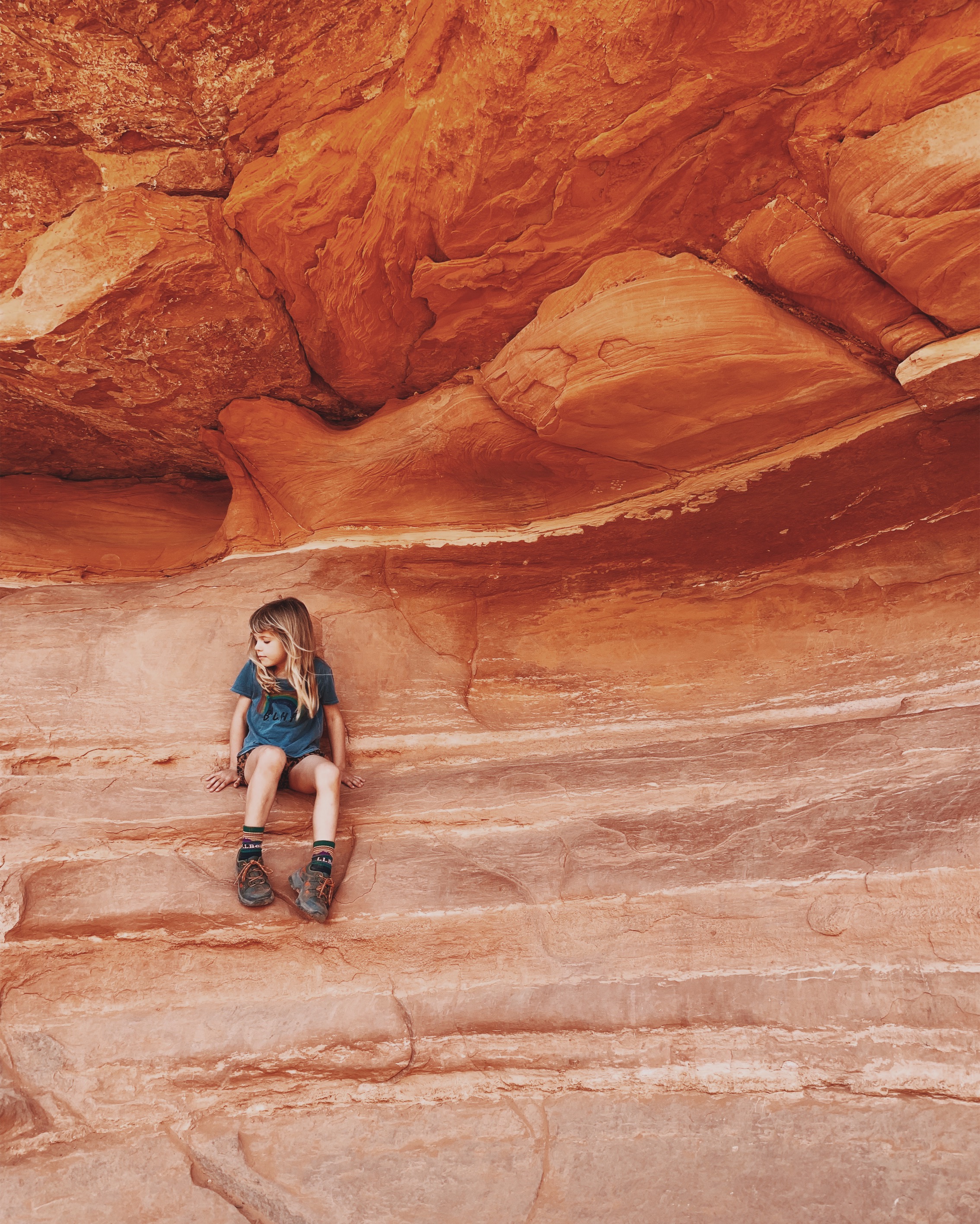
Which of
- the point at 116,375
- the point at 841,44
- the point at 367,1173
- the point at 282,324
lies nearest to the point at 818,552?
the point at 841,44

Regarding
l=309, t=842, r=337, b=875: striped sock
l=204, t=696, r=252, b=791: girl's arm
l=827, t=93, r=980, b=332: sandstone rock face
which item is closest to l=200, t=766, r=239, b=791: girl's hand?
l=204, t=696, r=252, b=791: girl's arm

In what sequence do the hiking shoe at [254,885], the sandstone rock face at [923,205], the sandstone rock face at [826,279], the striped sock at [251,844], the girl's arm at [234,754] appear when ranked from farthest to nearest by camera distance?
the girl's arm at [234,754]
the sandstone rock face at [826,279]
the striped sock at [251,844]
the hiking shoe at [254,885]
the sandstone rock face at [923,205]

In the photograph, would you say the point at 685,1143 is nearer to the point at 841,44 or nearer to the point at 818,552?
the point at 818,552

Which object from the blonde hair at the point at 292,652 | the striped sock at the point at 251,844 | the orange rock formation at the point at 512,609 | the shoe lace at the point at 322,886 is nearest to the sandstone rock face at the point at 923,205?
the orange rock formation at the point at 512,609

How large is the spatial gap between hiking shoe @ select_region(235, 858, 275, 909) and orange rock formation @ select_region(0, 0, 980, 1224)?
108 mm

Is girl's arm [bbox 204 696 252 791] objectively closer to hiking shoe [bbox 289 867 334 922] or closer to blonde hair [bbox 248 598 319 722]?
blonde hair [bbox 248 598 319 722]

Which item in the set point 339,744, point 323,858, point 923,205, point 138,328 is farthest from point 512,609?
point 923,205

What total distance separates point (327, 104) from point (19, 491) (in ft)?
11.0

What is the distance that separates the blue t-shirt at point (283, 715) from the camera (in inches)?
145

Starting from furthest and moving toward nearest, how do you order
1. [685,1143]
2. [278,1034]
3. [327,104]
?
1. [327,104]
2. [278,1034]
3. [685,1143]

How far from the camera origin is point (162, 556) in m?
5.17

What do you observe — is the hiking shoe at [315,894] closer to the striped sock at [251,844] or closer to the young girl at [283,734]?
the young girl at [283,734]

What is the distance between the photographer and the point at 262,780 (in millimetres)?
3418

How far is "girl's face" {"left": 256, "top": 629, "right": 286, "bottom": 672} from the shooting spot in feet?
12.4
